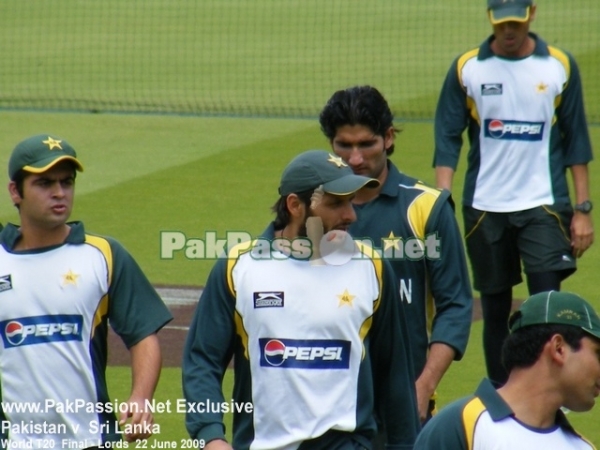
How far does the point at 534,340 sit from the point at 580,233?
4616 millimetres

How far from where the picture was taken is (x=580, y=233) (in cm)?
855

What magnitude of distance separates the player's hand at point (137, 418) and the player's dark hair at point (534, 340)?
204 centimetres

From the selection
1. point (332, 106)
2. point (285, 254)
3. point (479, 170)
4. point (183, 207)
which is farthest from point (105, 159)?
point (285, 254)

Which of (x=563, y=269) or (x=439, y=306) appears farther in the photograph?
(x=563, y=269)

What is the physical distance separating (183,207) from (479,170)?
555 centimetres

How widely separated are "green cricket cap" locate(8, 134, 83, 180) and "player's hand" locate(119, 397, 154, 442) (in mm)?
1079

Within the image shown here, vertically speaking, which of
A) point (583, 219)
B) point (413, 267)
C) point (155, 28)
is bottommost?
point (155, 28)

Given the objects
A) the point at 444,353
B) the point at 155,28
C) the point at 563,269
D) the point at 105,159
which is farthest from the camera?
the point at 155,28

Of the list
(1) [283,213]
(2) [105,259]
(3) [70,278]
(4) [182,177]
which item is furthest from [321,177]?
(4) [182,177]

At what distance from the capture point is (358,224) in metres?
6.26

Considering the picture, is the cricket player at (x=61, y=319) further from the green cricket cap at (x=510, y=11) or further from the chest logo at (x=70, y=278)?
the green cricket cap at (x=510, y=11)

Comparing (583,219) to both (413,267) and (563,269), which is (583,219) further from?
(413,267)

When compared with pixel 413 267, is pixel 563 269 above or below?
below

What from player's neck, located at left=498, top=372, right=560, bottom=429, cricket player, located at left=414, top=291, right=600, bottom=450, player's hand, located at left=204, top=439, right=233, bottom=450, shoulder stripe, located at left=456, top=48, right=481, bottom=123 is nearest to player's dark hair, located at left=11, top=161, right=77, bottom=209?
player's hand, located at left=204, top=439, right=233, bottom=450
